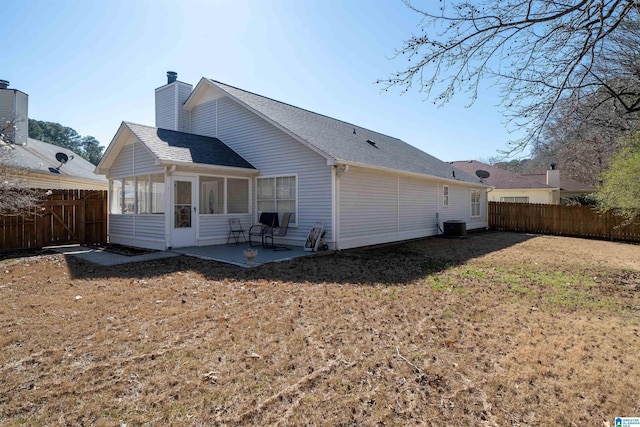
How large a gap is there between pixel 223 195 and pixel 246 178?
103 centimetres

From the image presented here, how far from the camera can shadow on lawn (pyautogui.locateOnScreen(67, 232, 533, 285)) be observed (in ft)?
21.8

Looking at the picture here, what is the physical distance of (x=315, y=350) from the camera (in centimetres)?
345

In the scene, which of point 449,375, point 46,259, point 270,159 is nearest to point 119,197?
point 46,259

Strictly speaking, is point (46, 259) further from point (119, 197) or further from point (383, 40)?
point (383, 40)

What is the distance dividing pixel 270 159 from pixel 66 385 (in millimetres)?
9023

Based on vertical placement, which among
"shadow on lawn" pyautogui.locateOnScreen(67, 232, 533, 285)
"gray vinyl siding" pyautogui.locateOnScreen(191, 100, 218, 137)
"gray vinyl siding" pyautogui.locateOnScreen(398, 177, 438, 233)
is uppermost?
"gray vinyl siding" pyautogui.locateOnScreen(191, 100, 218, 137)

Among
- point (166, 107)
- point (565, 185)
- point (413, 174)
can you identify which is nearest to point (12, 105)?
point (166, 107)

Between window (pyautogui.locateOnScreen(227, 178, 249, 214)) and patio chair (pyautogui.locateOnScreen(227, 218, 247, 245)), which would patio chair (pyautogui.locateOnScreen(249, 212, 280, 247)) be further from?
window (pyautogui.locateOnScreen(227, 178, 249, 214))

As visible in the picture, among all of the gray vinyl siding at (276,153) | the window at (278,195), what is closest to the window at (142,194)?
the gray vinyl siding at (276,153)

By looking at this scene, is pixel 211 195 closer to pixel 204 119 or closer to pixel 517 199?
pixel 204 119

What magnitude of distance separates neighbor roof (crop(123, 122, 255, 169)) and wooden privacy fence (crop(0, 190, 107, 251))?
3.26 meters

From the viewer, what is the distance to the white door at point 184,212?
391 inches

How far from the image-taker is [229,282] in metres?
6.23

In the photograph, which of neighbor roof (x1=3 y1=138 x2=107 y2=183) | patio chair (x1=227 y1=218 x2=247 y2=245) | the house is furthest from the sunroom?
the house
